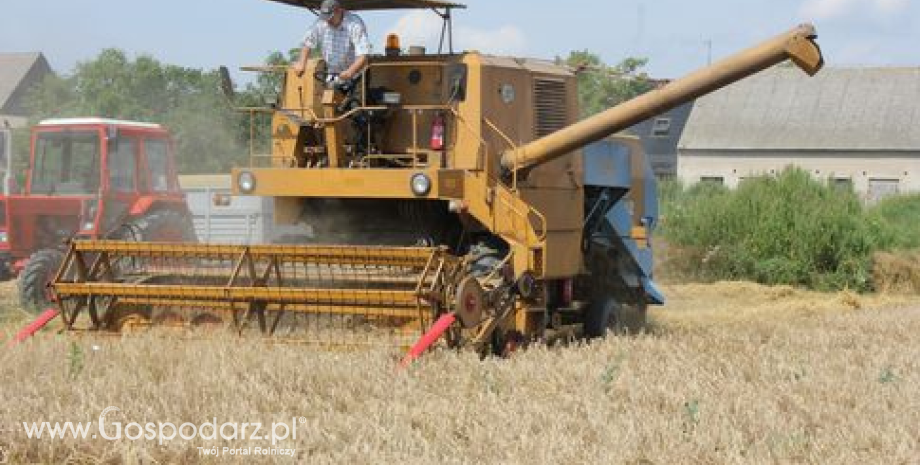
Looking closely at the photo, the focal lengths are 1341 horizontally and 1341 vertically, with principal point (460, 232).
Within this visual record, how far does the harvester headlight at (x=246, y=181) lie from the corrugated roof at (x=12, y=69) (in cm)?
5469

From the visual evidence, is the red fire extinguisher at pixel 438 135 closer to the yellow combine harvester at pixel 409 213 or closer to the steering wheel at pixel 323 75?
the yellow combine harvester at pixel 409 213

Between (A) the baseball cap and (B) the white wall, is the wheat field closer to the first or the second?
(A) the baseball cap

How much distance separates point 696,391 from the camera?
6.87 metres

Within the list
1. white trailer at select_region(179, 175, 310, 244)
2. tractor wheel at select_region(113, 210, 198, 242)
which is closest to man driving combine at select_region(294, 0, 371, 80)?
tractor wheel at select_region(113, 210, 198, 242)

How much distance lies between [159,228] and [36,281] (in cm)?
127

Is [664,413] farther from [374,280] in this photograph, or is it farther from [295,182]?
[295,182]

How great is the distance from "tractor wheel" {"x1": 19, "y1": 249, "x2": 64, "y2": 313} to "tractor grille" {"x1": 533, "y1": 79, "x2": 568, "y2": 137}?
495cm

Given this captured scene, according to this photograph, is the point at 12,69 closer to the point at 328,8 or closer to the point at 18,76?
the point at 18,76

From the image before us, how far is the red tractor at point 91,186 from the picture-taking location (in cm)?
1334

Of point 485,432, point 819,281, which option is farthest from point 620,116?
point 819,281

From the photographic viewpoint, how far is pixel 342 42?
9.47 metres

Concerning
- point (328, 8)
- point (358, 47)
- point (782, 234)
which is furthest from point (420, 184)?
point (782, 234)

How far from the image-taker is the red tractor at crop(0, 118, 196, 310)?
13336 millimetres

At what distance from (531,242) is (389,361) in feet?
5.55
